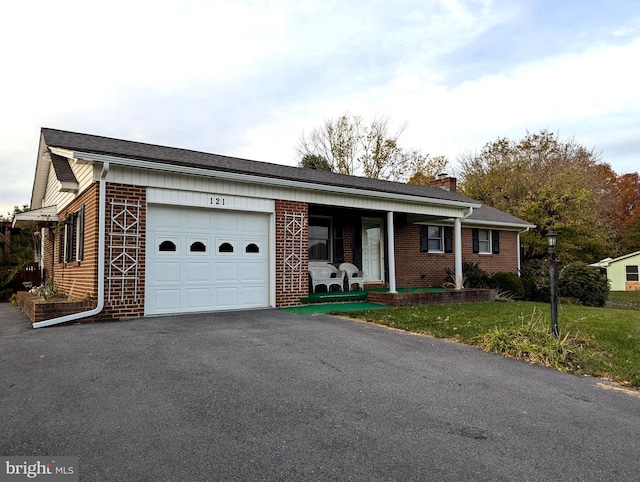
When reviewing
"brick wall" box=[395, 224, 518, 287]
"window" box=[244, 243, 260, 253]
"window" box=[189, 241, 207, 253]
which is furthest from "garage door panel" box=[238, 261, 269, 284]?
"brick wall" box=[395, 224, 518, 287]

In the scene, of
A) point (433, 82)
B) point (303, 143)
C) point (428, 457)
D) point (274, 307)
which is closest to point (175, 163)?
point (274, 307)

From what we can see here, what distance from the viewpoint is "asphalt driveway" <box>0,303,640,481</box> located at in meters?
2.77

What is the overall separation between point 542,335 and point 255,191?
656cm

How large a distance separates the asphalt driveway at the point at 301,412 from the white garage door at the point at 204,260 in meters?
2.53

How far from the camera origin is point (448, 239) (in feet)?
56.1

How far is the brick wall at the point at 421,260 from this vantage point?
15.7 meters

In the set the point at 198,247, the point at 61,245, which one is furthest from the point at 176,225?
the point at 61,245

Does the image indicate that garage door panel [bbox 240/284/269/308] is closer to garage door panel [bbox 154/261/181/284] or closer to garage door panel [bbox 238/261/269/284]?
garage door panel [bbox 238/261/269/284]

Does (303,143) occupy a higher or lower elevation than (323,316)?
higher

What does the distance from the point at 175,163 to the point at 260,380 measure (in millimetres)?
5637

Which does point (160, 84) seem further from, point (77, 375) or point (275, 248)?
point (77, 375)

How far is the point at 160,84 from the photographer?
13188 millimetres

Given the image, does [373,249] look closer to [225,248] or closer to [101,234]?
[225,248]

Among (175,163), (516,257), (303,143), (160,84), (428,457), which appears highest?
(303,143)
